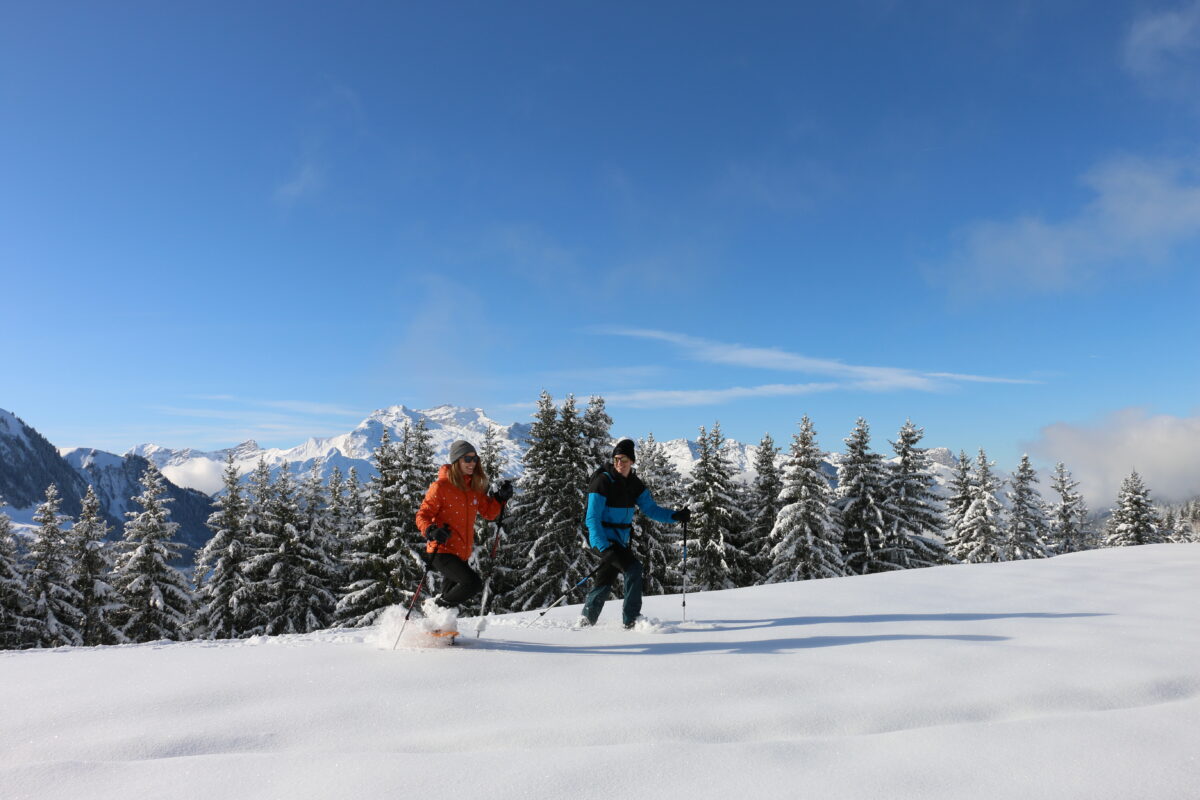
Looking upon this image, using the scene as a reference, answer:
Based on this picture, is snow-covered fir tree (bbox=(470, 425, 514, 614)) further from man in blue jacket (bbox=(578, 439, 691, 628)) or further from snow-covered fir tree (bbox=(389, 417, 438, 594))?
man in blue jacket (bbox=(578, 439, 691, 628))

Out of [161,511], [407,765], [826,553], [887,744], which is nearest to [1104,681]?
[887,744]

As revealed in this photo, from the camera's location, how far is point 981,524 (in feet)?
117

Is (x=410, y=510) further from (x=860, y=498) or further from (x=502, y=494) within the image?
(x=860, y=498)

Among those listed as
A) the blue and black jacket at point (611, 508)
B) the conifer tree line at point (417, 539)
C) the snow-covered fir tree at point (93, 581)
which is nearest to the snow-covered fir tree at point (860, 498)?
the conifer tree line at point (417, 539)

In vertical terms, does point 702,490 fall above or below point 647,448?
below

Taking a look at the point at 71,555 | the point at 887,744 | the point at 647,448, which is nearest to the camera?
the point at 887,744

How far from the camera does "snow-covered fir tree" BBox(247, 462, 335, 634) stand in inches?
1064

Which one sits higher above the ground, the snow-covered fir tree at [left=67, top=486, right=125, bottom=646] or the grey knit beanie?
the grey knit beanie

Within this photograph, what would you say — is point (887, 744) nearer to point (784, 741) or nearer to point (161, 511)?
point (784, 741)

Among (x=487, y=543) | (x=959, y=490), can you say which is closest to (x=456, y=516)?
(x=487, y=543)

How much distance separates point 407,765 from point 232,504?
3038cm

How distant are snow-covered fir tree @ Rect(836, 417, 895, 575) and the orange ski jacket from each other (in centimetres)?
2904

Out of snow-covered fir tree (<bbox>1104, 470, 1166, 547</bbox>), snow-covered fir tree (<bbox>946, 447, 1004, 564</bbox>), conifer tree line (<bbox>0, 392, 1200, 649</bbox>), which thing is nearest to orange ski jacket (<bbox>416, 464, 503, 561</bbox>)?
conifer tree line (<bbox>0, 392, 1200, 649</bbox>)

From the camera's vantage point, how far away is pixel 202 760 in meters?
3.51
